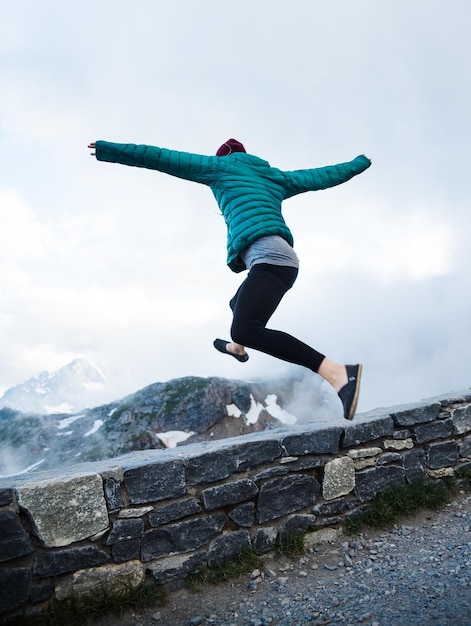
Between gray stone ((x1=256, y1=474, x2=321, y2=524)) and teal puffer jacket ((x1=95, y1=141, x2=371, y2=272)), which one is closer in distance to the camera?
teal puffer jacket ((x1=95, y1=141, x2=371, y2=272))

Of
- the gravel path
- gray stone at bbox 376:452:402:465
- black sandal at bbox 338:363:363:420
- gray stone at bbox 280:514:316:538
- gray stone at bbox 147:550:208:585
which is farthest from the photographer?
gray stone at bbox 376:452:402:465

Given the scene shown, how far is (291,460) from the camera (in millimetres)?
4070

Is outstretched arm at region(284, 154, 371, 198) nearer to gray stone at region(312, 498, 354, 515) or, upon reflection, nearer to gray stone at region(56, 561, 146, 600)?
gray stone at region(312, 498, 354, 515)

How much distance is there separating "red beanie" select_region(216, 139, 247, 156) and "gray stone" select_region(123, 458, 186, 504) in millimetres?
2823

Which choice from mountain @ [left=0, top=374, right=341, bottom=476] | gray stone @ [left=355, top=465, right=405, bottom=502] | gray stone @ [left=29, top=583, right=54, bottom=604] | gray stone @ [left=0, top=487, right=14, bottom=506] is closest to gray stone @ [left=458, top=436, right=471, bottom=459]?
gray stone @ [left=355, top=465, right=405, bottom=502]

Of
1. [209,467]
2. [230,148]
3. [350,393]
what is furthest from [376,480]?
[230,148]

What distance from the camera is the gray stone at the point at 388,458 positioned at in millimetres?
4527

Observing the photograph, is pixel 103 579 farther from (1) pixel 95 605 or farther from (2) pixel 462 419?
(2) pixel 462 419

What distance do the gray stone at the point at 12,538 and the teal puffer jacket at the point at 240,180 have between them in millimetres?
2595

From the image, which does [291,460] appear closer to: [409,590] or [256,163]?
[409,590]

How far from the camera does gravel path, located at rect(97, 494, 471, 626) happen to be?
290 cm

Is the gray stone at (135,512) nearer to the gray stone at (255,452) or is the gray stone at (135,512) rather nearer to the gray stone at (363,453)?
the gray stone at (255,452)

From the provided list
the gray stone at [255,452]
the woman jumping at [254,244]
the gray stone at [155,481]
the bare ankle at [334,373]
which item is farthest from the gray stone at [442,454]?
the gray stone at [155,481]

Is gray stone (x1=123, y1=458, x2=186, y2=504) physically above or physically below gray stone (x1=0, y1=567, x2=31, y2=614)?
above
